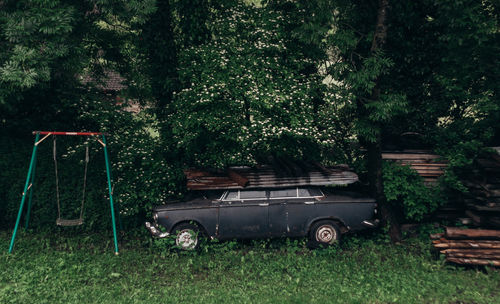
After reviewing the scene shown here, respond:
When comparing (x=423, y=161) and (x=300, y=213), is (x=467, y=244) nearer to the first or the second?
(x=423, y=161)

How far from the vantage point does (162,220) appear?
8641mm

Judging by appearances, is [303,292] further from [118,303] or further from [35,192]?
[35,192]

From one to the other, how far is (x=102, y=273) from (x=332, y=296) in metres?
4.72

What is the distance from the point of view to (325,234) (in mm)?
8805

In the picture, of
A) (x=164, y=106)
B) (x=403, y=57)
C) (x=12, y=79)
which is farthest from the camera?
(x=164, y=106)

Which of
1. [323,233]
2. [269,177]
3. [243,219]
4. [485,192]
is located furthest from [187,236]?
[485,192]

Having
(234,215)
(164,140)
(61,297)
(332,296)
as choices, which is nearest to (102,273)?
(61,297)

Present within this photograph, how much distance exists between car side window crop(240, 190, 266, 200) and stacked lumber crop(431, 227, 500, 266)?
161 inches

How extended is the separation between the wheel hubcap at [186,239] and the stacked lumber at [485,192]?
21.6ft

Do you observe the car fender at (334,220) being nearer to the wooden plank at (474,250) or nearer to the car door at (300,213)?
the car door at (300,213)

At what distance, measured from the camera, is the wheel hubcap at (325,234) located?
8.78 metres

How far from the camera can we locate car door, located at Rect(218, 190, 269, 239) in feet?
28.5

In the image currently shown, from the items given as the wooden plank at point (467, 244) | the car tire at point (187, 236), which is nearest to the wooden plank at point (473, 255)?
the wooden plank at point (467, 244)

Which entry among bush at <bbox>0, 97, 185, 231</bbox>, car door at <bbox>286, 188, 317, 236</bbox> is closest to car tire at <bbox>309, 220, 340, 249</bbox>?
car door at <bbox>286, 188, 317, 236</bbox>
